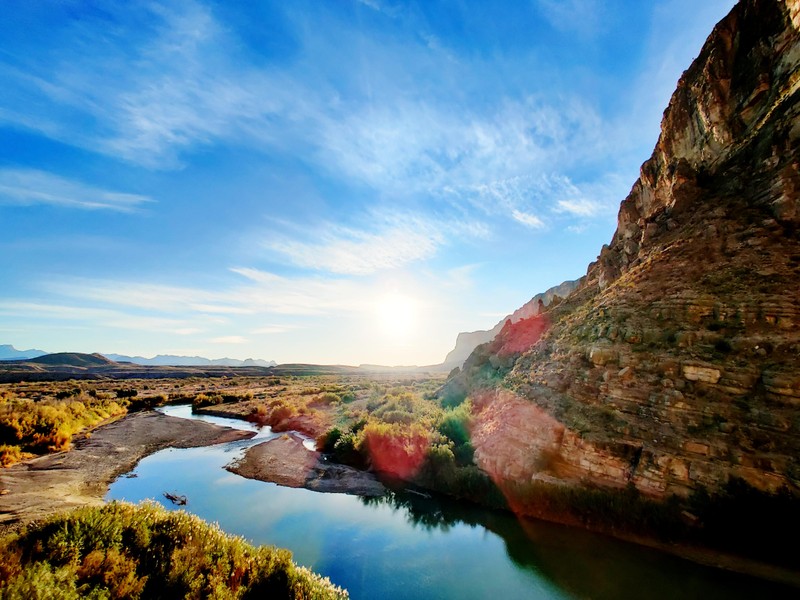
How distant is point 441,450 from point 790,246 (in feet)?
53.1

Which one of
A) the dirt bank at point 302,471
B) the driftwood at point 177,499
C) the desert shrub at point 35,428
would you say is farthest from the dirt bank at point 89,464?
the dirt bank at point 302,471

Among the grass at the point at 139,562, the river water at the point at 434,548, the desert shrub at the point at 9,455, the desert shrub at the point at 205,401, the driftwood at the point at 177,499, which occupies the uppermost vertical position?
the grass at the point at 139,562

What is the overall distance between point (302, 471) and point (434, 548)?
9.22 metres

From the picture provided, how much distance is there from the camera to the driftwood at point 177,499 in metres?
14.4

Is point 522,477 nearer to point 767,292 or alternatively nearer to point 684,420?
point 684,420

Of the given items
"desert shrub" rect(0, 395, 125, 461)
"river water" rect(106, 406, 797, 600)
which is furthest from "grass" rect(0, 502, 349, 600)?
"desert shrub" rect(0, 395, 125, 461)

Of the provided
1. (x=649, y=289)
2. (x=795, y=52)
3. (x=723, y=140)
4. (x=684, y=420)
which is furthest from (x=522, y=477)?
(x=795, y=52)

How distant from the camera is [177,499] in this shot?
14617mm

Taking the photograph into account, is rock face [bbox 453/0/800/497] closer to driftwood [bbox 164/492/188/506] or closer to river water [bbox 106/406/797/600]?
river water [bbox 106/406/797/600]

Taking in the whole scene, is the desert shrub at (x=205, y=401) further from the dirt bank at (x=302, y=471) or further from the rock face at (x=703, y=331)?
the rock face at (x=703, y=331)

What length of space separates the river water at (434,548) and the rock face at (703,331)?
85.8 inches

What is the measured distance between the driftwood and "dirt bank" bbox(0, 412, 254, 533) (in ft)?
7.35

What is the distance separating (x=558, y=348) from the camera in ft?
Result: 63.3

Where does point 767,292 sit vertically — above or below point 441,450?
above
